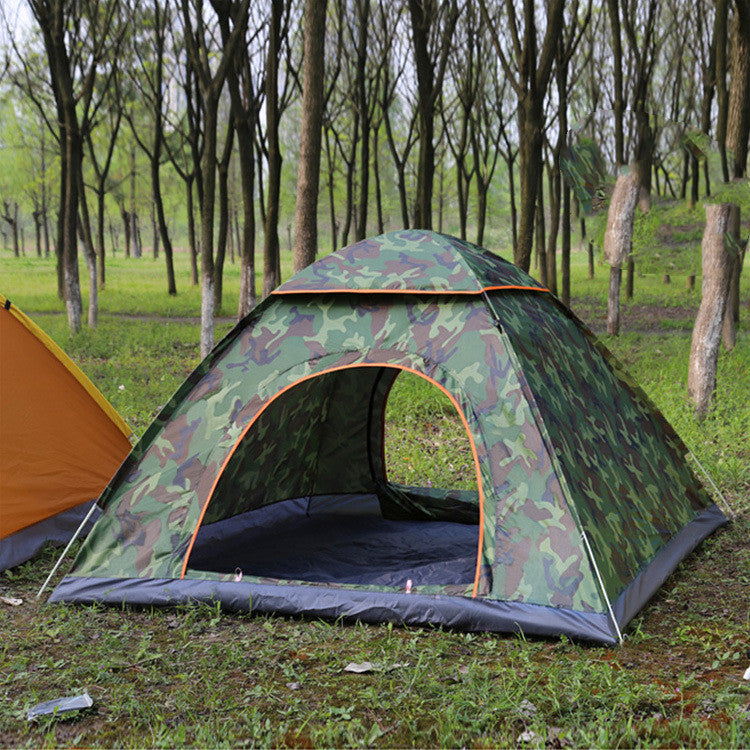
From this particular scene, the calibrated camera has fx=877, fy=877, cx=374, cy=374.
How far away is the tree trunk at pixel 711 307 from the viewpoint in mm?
8297

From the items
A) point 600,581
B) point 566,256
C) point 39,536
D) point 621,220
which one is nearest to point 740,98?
point 621,220

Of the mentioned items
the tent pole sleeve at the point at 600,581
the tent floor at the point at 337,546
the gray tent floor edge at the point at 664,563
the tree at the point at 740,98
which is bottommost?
the tent floor at the point at 337,546

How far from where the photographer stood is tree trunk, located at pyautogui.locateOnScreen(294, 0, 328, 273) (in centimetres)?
806

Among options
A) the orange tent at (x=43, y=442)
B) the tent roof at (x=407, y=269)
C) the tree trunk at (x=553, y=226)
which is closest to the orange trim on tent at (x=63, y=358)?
the orange tent at (x=43, y=442)

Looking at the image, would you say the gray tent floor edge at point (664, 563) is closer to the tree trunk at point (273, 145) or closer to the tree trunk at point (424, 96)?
the tree trunk at point (273, 145)

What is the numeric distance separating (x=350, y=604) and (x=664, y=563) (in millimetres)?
1798

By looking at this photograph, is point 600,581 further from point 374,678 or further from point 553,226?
point 553,226

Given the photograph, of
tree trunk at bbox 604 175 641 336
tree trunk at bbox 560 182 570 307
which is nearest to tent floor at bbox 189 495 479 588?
tree trunk at bbox 604 175 641 336

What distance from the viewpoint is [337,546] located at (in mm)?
5859

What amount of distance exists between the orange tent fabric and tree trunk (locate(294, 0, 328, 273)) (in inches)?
123

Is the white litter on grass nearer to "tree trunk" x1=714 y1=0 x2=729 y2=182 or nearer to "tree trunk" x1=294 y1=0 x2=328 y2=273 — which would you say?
"tree trunk" x1=294 y1=0 x2=328 y2=273

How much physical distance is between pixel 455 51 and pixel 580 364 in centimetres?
1363

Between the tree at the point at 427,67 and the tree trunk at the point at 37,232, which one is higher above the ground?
the tree at the point at 427,67

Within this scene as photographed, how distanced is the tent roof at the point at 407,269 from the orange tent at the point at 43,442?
6.13ft
